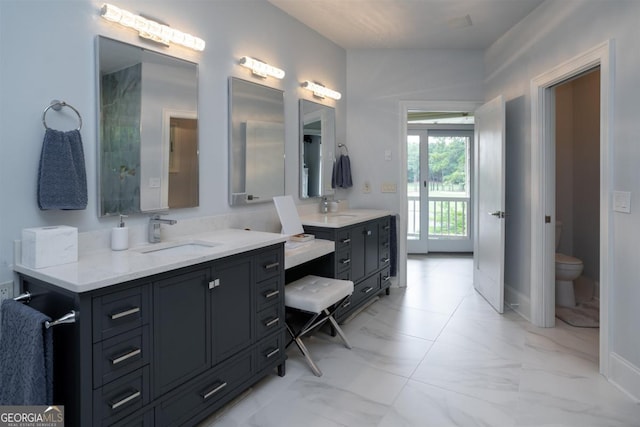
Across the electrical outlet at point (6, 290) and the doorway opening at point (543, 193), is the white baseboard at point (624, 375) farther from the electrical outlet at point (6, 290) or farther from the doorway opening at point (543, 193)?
the electrical outlet at point (6, 290)

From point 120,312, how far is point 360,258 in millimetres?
2271

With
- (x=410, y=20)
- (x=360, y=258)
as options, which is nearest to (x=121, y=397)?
(x=360, y=258)

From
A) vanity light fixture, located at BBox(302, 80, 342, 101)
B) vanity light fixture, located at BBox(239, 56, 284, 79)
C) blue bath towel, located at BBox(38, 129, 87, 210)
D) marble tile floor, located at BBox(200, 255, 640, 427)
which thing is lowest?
marble tile floor, located at BBox(200, 255, 640, 427)

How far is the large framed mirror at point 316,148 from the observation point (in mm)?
3508

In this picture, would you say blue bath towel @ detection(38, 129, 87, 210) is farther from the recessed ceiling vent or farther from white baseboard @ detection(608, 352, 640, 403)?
the recessed ceiling vent

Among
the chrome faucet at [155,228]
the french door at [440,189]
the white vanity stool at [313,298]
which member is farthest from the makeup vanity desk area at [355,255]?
the french door at [440,189]

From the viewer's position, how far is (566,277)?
3.67 meters

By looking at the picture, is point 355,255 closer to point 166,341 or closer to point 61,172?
point 166,341

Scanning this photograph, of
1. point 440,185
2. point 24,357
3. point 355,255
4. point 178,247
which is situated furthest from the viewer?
point 440,185

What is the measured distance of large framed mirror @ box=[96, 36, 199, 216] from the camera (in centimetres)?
194

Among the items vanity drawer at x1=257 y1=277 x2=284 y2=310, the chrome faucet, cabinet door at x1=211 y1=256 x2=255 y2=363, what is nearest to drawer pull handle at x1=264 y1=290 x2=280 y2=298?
vanity drawer at x1=257 y1=277 x2=284 y2=310

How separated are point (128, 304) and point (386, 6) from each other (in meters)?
2.91

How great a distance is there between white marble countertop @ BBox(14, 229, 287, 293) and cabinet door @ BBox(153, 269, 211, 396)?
0.08 meters

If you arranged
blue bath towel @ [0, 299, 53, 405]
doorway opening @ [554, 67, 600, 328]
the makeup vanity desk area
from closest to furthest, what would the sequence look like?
blue bath towel @ [0, 299, 53, 405]
the makeup vanity desk area
doorway opening @ [554, 67, 600, 328]
